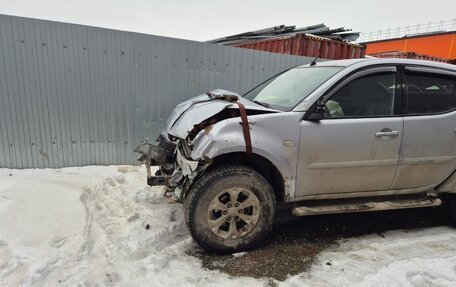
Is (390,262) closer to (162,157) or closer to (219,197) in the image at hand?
(219,197)

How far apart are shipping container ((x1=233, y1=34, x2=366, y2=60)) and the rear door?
464 cm

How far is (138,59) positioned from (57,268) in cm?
355

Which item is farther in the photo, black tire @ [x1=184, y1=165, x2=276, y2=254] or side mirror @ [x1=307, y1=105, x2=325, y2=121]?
side mirror @ [x1=307, y1=105, x2=325, y2=121]

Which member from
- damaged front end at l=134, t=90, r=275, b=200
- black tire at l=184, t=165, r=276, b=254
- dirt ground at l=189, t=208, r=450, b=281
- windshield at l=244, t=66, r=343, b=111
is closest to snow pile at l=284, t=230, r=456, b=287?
dirt ground at l=189, t=208, r=450, b=281

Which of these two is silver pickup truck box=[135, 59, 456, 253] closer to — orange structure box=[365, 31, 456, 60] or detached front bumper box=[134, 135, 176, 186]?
detached front bumper box=[134, 135, 176, 186]

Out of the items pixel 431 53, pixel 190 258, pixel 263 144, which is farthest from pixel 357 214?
pixel 431 53

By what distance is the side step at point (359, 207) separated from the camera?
302 centimetres

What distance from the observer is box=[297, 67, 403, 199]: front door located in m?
2.95

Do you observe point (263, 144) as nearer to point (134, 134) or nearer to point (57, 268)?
point (57, 268)

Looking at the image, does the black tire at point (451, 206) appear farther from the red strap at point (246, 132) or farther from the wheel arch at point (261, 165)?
the red strap at point (246, 132)

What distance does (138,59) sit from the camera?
5109 mm

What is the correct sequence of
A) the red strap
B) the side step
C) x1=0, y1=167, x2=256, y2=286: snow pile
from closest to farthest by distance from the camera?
x1=0, y1=167, x2=256, y2=286: snow pile < the red strap < the side step

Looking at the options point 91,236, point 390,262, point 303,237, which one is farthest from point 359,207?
point 91,236

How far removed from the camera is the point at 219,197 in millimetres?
2859
